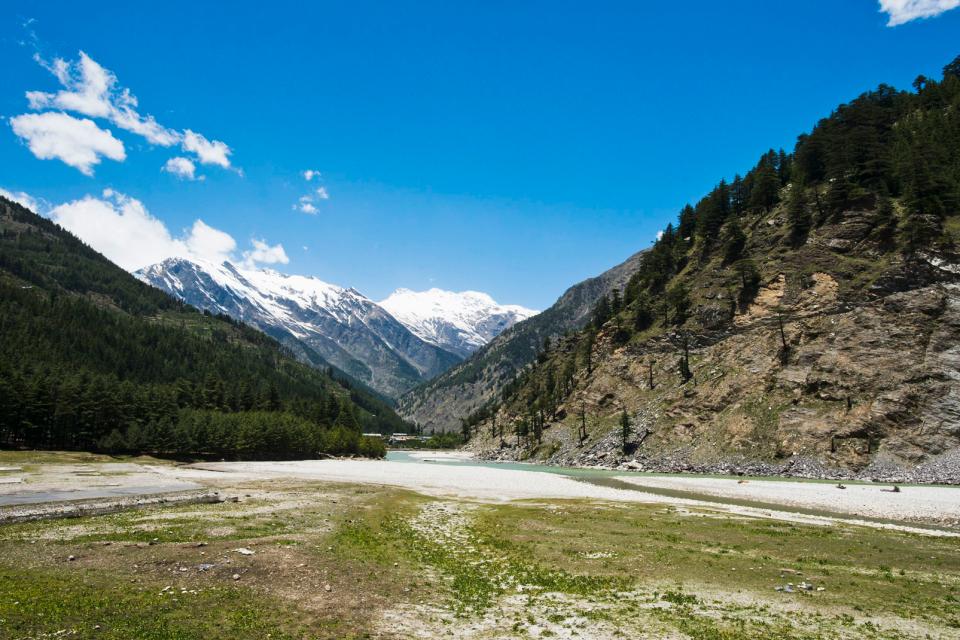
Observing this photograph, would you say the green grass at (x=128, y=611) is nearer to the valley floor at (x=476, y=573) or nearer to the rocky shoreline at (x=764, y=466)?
the valley floor at (x=476, y=573)

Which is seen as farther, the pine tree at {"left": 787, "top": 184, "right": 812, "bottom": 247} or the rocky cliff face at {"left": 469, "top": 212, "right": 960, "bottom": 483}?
the pine tree at {"left": 787, "top": 184, "right": 812, "bottom": 247}

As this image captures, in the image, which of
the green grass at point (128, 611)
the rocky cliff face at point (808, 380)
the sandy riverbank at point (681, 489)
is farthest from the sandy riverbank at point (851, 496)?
the green grass at point (128, 611)

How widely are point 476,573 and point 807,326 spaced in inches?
4195

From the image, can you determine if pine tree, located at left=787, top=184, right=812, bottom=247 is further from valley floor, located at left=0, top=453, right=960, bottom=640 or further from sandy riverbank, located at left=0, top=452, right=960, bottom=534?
valley floor, located at left=0, top=453, right=960, bottom=640

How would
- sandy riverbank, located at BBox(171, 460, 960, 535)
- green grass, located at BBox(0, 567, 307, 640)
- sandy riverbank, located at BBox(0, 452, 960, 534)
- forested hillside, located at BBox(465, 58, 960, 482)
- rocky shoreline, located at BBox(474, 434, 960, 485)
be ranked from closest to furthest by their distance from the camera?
green grass, located at BBox(0, 567, 307, 640)
sandy riverbank, located at BBox(171, 460, 960, 535)
sandy riverbank, located at BBox(0, 452, 960, 534)
rocky shoreline, located at BBox(474, 434, 960, 485)
forested hillside, located at BBox(465, 58, 960, 482)

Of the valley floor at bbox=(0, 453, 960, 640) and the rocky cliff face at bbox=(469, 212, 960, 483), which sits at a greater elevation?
the rocky cliff face at bbox=(469, 212, 960, 483)

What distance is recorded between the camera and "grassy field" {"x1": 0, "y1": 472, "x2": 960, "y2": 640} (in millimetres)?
15260

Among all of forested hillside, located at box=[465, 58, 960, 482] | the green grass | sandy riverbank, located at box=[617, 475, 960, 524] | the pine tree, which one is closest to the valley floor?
the green grass

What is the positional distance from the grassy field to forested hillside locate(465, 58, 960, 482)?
58240 millimetres

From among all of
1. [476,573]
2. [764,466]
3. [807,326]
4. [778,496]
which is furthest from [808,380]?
[476,573]

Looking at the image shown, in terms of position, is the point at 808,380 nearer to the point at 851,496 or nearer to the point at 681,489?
the point at 681,489

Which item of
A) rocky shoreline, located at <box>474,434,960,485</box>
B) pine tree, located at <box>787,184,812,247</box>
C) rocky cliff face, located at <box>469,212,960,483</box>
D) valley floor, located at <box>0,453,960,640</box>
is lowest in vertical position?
rocky shoreline, located at <box>474,434,960,485</box>

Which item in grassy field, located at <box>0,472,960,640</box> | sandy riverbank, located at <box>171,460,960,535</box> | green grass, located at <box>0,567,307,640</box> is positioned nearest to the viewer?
green grass, located at <box>0,567,307,640</box>

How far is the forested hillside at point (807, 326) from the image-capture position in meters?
80.2
